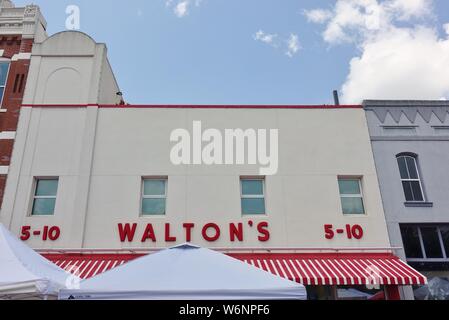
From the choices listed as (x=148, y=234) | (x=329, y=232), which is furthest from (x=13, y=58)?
(x=329, y=232)

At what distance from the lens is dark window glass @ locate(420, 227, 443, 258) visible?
1245 centimetres

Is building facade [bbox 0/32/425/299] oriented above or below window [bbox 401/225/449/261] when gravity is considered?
above

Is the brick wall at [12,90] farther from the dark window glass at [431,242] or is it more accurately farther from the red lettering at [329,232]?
the dark window glass at [431,242]

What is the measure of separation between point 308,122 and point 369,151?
251 cm

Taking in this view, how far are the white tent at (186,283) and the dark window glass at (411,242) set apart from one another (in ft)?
27.9

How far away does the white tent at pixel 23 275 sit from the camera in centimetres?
559

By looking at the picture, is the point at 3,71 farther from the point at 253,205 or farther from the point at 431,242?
the point at 431,242

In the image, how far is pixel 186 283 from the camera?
18.0 feet

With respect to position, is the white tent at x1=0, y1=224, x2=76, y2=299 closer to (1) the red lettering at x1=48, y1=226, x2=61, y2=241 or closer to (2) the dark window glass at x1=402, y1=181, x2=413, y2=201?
(1) the red lettering at x1=48, y1=226, x2=61, y2=241

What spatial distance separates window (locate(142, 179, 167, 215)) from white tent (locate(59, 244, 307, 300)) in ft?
21.8

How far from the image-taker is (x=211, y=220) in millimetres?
12523

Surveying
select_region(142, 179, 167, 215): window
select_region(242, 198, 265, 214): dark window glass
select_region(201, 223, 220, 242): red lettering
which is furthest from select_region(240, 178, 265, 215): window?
select_region(142, 179, 167, 215): window
